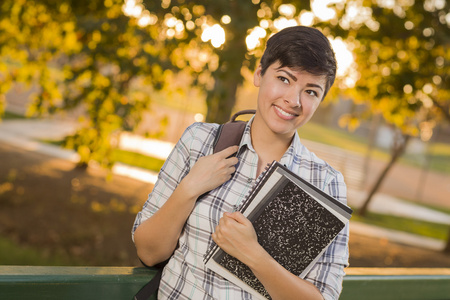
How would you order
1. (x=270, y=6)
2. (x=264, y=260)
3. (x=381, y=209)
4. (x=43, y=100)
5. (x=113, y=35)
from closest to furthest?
(x=264, y=260)
(x=270, y=6)
(x=113, y=35)
(x=43, y=100)
(x=381, y=209)

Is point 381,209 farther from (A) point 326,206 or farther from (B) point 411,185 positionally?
(A) point 326,206

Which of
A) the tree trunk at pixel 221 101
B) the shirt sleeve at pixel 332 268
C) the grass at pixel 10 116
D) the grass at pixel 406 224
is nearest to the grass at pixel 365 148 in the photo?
the grass at pixel 406 224

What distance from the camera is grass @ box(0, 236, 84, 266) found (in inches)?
205

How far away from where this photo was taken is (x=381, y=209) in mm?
14367

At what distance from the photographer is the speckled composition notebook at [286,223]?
1.33 metres

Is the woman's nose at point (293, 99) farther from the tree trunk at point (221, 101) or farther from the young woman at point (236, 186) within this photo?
the tree trunk at point (221, 101)

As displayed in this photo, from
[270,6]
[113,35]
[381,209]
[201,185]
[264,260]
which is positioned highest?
[270,6]

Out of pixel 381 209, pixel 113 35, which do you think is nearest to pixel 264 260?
pixel 113 35

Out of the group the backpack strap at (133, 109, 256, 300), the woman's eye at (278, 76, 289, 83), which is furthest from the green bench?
the woman's eye at (278, 76, 289, 83)

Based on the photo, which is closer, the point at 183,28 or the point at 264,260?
the point at 264,260

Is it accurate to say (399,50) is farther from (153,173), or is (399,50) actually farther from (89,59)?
(153,173)

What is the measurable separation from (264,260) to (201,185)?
0.89 ft

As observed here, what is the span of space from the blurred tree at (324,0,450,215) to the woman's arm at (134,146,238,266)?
13.8 feet

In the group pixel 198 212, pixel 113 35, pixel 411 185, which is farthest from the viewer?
pixel 411 185
